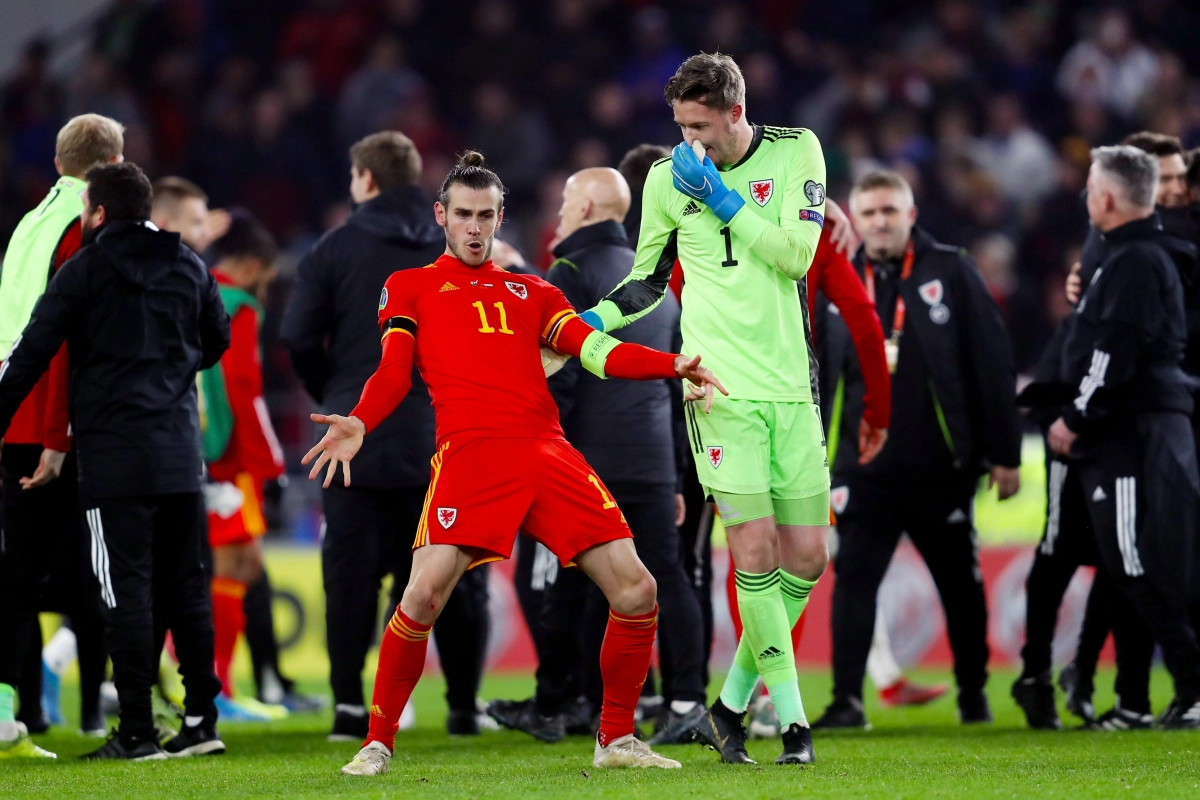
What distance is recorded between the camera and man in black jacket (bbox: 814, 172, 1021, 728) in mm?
7273

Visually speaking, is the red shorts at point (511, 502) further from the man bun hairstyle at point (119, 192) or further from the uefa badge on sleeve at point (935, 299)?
the uefa badge on sleeve at point (935, 299)

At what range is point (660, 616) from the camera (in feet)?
21.8

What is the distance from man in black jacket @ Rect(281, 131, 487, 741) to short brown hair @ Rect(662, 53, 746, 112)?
2.04m

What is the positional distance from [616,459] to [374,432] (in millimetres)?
1063

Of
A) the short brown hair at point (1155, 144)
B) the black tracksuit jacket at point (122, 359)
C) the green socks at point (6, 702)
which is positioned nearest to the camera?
the black tracksuit jacket at point (122, 359)

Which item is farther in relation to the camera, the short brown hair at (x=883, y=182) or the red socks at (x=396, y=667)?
the short brown hair at (x=883, y=182)

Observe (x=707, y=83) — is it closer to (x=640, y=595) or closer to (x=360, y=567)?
(x=640, y=595)

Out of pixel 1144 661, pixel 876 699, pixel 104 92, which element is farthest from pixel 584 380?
pixel 104 92

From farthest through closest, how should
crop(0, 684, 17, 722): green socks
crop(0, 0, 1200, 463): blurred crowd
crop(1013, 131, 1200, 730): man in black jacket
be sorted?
crop(0, 0, 1200, 463): blurred crowd → crop(1013, 131, 1200, 730): man in black jacket → crop(0, 684, 17, 722): green socks

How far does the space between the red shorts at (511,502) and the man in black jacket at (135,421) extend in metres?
1.35

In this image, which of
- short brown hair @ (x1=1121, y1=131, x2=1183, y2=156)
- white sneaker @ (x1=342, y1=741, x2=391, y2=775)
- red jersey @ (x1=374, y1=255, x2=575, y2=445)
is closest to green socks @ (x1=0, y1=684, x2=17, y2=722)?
white sneaker @ (x1=342, y1=741, x2=391, y2=775)

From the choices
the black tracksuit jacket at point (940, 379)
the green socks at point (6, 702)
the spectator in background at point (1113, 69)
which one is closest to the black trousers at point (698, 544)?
the black tracksuit jacket at point (940, 379)

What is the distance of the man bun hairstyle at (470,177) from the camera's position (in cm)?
531

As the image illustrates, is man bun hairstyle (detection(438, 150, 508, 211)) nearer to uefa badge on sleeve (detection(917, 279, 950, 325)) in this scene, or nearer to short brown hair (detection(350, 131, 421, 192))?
short brown hair (detection(350, 131, 421, 192))
